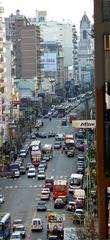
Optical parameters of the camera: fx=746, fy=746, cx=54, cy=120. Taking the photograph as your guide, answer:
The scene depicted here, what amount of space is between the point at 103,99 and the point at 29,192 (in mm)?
23176

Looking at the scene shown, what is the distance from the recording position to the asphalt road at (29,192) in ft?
73.7

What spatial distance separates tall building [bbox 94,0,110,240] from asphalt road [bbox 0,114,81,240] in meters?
14.6

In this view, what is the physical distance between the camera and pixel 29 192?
92.2 feet

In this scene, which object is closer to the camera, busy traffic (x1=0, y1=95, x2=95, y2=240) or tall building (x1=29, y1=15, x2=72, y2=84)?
busy traffic (x1=0, y1=95, x2=95, y2=240)

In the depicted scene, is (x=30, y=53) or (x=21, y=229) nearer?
(x=21, y=229)

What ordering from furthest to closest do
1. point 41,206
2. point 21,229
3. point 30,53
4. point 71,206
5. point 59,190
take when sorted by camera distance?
point 30,53
point 59,190
point 41,206
point 71,206
point 21,229

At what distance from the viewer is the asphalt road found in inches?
885

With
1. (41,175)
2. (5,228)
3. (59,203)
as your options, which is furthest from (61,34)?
(5,228)

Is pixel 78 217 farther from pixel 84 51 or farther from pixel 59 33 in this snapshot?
pixel 84 51

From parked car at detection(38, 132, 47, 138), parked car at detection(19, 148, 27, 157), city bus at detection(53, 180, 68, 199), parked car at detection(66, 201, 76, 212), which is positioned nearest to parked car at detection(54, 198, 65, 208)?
parked car at detection(66, 201, 76, 212)

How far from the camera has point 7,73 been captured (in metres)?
52.3

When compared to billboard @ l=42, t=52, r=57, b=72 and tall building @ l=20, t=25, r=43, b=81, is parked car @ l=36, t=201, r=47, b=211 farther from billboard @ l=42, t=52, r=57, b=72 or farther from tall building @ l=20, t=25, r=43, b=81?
billboard @ l=42, t=52, r=57, b=72

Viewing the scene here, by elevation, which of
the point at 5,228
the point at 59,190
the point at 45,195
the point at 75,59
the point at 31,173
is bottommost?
the point at 31,173

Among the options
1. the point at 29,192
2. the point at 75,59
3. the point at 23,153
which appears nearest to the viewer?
the point at 29,192
